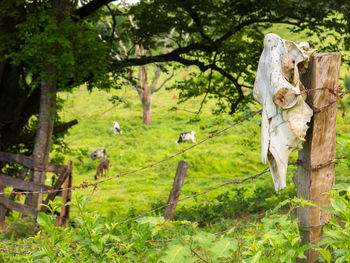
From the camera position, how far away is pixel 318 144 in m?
3.24

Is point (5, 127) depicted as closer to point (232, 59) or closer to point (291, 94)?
point (232, 59)

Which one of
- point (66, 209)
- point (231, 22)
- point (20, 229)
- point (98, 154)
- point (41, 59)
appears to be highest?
point (231, 22)

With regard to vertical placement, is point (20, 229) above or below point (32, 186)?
below

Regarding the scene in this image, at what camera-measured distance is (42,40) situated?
8.16 meters

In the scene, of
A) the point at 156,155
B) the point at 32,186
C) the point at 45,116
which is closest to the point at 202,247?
the point at 32,186

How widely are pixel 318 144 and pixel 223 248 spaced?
56.7 inches

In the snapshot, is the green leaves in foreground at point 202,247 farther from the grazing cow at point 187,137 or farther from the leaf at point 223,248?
the grazing cow at point 187,137

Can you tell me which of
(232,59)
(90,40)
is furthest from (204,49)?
(90,40)

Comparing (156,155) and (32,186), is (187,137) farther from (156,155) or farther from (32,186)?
(32,186)

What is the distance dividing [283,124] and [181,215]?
6773 millimetres

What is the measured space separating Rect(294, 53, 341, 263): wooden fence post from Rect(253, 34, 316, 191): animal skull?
0.50 ft

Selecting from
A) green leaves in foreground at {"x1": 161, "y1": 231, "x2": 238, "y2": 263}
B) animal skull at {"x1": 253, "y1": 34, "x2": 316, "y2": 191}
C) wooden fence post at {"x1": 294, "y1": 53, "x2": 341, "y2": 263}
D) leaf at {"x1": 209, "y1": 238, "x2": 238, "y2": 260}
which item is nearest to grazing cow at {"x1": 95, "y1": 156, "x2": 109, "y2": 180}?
wooden fence post at {"x1": 294, "y1": 53, "x2": 341, "y2": 263}

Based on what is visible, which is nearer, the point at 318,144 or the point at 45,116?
the point at 318,144

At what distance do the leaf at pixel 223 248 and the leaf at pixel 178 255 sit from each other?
0.14 m
